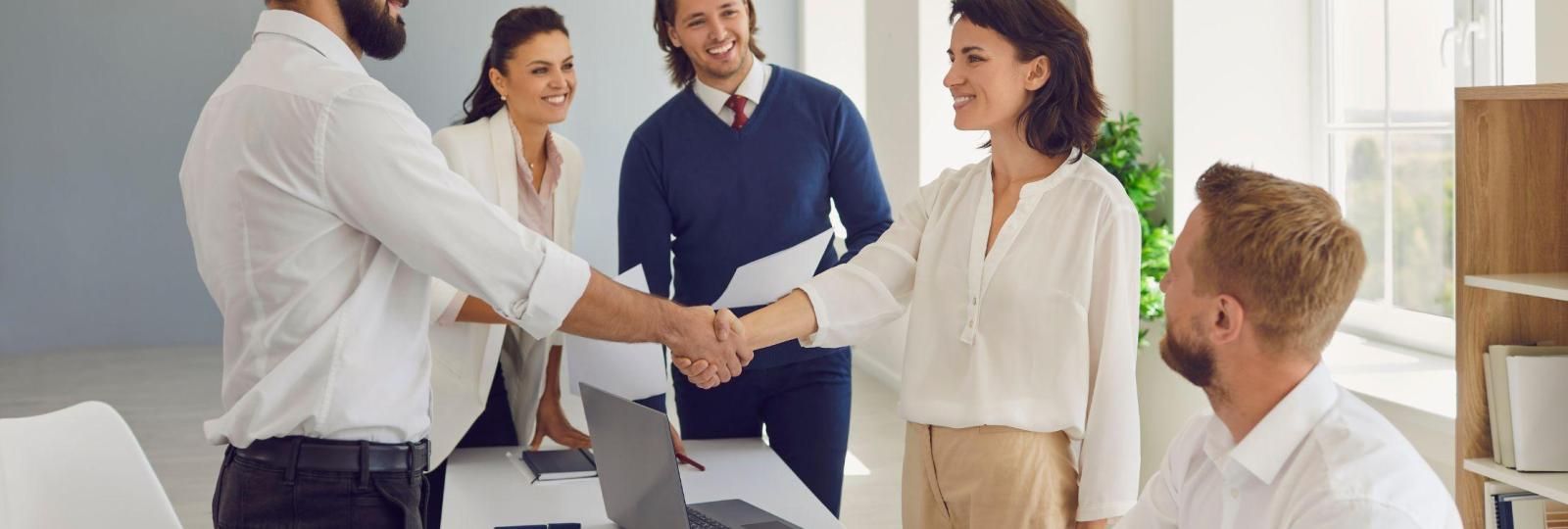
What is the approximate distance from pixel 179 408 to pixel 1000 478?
5.70 m

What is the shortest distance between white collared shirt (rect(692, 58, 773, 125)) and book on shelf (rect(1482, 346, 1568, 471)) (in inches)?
A: 59.2

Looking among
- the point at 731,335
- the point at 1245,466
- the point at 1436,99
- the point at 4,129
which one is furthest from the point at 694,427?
the point at 4,129

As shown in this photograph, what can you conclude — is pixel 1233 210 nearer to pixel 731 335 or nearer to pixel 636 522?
pixel 636 522

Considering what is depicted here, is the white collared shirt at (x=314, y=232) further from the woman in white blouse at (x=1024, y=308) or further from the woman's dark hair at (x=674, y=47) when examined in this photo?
the woman's dark hair at (x=674, y=47)

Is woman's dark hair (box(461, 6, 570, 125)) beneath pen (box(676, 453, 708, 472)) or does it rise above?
above

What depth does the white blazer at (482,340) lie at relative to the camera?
8.94 ft

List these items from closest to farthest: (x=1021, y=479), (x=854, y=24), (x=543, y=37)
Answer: (x=1021, y=479) → (x=543, y=37) → (x=854, y=24)

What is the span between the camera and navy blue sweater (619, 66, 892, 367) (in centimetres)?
294

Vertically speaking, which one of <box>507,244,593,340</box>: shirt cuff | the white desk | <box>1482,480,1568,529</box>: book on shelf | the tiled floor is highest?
<box>507,244,593,340</box>: shirt cuff

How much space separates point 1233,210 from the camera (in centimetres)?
147

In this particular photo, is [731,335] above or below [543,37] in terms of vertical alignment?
below

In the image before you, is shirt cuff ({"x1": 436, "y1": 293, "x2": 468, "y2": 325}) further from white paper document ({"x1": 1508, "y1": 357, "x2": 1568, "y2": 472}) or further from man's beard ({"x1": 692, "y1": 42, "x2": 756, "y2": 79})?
white paper document ({"x1": 1508, "y1": 357, "x2": 1568, "y2": 472})

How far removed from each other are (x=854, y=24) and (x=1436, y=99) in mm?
6006

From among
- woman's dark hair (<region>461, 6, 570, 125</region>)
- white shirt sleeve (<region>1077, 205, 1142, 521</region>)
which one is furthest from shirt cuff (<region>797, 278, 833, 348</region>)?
woman's dark hair (<region>461, 6, 570, 125</region>)
